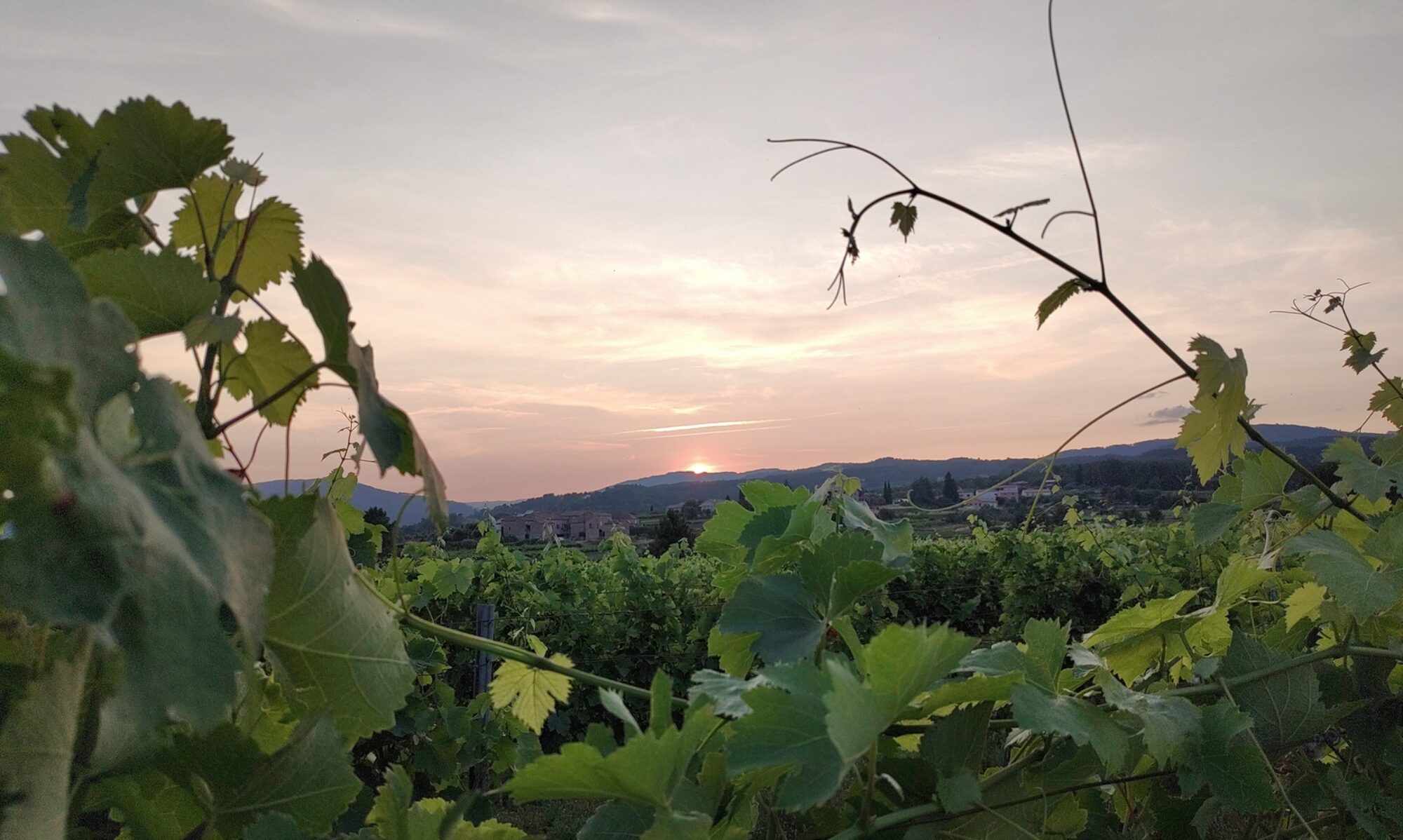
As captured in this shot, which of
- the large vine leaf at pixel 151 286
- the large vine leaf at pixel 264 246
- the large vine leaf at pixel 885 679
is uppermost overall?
the large vine leaf at pixel 264 246

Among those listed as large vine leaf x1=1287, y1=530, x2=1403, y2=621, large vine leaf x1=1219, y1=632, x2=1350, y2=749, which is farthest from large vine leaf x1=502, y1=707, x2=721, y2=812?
large vine leaf x1=1287, y1=530, x2=1403, y2=621

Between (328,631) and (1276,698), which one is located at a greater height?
(328,631)

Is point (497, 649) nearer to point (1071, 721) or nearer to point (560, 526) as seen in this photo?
point (1071, 721)

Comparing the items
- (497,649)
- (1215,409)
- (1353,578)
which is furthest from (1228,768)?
(497,649)

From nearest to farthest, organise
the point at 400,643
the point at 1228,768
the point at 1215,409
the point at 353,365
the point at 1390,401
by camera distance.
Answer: the point at 353,365, the point at 400,643, the point at 1228,768, the point at 1215,409, the point at 1390,401

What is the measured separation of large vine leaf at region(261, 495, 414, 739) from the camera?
61 centimetres

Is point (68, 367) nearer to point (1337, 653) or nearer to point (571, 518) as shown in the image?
point (1337, 653)

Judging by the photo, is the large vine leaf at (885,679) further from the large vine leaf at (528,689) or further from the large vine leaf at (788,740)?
the large vine leaf at (528,689)

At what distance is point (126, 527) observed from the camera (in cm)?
38

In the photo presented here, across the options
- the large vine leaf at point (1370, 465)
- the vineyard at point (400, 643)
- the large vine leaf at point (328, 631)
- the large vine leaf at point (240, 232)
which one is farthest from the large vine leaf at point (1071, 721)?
the large vine leaf at point (1370, 465)

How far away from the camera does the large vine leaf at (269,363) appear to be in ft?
2.41

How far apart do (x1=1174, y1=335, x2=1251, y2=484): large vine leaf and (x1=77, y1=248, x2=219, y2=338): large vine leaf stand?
4.45ft

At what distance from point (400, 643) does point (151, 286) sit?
1.02 ft

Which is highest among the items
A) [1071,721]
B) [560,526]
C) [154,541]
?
[154,541]
